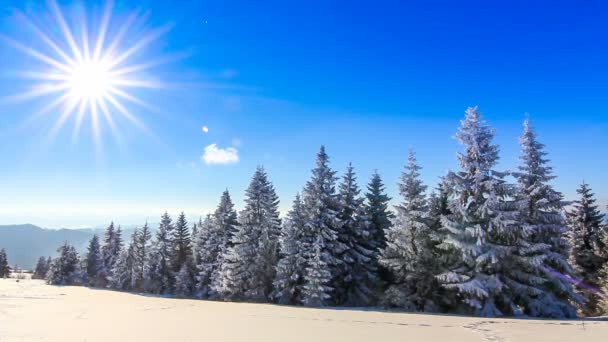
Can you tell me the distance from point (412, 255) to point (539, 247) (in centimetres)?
677

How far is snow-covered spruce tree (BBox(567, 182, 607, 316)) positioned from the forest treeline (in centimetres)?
9

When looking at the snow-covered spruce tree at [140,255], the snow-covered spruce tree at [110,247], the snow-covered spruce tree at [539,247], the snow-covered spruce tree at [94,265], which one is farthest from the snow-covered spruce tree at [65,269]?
the snow-covered spruce tree at [539,247]

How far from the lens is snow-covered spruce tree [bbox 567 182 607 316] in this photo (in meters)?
28.4

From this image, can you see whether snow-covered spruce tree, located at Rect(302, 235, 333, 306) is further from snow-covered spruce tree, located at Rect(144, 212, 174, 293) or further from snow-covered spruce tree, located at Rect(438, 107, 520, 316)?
snow-covered spruce tree, located at Rect(144, 212, 174, 293)

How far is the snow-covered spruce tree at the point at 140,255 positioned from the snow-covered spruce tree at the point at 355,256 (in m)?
31.1

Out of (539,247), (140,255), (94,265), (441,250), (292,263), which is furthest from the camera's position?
(94,265)

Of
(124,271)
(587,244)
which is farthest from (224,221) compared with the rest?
(587,244)

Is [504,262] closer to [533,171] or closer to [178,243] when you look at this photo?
[533,171]

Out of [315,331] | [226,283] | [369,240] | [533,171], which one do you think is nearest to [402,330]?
[315,331]

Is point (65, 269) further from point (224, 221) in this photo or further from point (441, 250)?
point (441, 250)

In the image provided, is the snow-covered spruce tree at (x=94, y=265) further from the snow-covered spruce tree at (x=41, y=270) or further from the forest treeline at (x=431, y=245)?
the snow-covered spruce tree at (x=41, y=270)

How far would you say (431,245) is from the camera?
2262 centimetres

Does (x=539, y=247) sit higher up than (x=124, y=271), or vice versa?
(x=539, y=247)

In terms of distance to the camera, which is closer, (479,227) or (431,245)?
(479,227)
